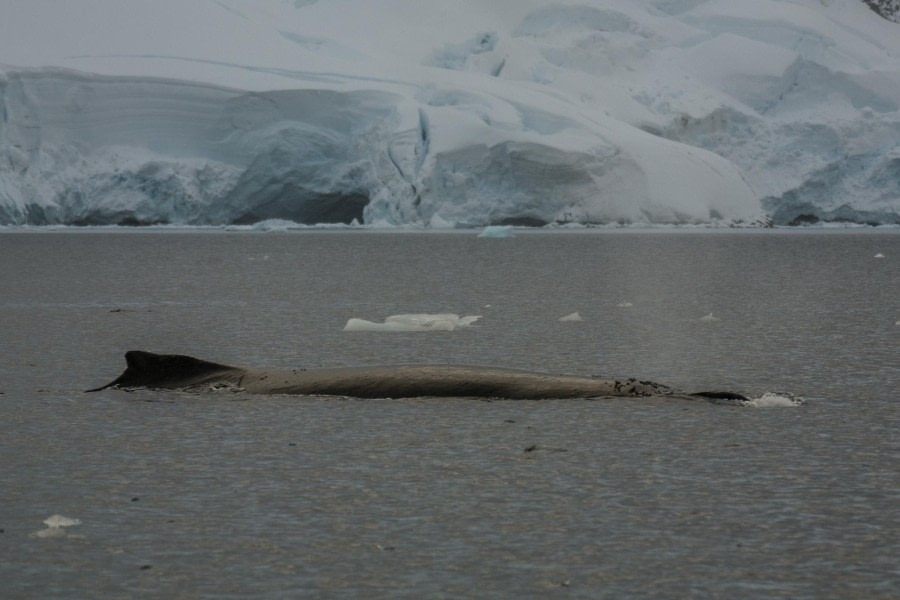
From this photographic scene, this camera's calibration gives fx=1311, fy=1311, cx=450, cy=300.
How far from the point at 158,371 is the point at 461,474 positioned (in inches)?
175

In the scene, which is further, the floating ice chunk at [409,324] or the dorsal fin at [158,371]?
the floating ice chunk at [409,324]

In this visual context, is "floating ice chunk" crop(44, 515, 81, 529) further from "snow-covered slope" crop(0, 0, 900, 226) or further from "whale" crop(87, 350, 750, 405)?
"snow-covered slope" crop(0, 0, 900, 226)

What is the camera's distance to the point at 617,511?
20.9 ft

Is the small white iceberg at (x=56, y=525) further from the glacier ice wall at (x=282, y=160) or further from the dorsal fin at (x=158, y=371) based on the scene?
the glacier ice wall at (x=282, y=160)

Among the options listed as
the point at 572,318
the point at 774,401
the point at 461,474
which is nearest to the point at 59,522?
the point at 461,474

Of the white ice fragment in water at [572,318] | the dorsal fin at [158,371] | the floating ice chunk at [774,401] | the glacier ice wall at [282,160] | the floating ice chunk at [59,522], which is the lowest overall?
the glacier ice wall at [282,160]

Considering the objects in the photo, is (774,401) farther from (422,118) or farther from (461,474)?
(422,118)

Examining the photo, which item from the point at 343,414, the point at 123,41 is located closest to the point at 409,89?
the point at 123,41

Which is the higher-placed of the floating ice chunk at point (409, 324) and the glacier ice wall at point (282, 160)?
the floating ice chunk at point (409, 324)

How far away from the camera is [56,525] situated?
238 inches

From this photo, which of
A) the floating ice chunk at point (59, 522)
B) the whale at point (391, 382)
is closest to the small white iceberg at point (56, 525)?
the floating ice chunk at point (59, 522)

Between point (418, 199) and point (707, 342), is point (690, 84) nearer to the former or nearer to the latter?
point (418, 199)

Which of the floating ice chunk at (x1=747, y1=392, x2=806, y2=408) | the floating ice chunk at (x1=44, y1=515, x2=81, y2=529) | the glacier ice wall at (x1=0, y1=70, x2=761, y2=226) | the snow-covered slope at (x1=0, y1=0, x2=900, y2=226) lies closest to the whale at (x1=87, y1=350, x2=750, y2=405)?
the floating ice chunk at (x1=747, y1=392, x2=806, y2=408)

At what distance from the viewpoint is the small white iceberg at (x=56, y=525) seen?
5934 millimetres
